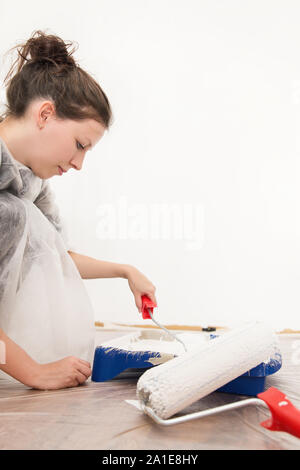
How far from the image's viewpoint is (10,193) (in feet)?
2.19

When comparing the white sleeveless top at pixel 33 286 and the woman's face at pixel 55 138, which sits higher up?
the woman's face at pixel 55 138

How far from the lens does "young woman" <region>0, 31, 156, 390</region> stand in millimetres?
629

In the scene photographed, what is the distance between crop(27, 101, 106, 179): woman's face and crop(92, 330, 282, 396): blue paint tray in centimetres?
33

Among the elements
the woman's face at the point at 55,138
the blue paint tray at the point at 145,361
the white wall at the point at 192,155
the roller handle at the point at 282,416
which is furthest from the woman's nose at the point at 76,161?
the white wall at the point at 192,155

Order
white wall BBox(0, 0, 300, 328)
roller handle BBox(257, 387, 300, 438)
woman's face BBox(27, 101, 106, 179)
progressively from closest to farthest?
1. roller handle BBox(257, 387, 300, 438)
2. woman's face BBox(27, 101, 106, 179)
3. white wall BBox(0, 0, 300, 328)

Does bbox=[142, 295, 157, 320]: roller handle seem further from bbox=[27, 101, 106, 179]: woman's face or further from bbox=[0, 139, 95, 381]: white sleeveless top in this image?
bbox=[27, 101, 106, 179]: woman's face

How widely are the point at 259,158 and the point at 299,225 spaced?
30 cm

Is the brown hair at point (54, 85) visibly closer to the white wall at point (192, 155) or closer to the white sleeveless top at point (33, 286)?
the white sleeveless top at point (33, 286)

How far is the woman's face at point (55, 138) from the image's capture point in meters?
0.70

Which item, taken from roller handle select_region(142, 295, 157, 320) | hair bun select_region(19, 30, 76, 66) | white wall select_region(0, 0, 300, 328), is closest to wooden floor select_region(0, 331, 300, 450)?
roller handle select_region(142, 295, 157, 320)

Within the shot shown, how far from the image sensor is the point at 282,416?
378 millimetres
